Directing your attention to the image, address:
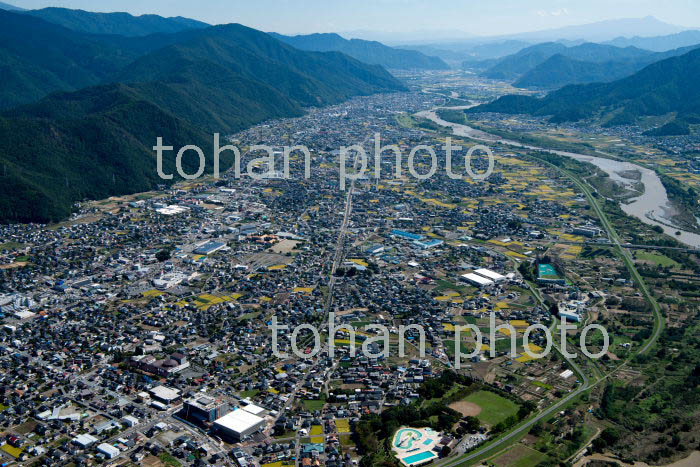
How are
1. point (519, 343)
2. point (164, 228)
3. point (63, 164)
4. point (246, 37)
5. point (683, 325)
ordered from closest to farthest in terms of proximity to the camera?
point (519, 343), point (683, 325), point (164, 228), point (63, 164), point (246, 37)

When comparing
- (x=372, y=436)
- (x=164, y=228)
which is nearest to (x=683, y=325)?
(x=372, y=436)

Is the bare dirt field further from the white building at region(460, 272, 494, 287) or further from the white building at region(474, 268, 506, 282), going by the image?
the white building at region(474, 268, 506, 282)

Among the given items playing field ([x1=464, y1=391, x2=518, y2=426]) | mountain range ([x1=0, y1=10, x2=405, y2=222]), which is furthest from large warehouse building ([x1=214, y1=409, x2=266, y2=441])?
mountain range ([x1=0, y1=10, x2=405, y2=222])

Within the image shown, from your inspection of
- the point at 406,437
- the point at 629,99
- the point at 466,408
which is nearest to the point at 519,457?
the point at 466,408

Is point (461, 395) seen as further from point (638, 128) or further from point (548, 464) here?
point (638, 128)

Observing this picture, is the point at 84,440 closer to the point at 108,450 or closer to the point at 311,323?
the point at 108,450
